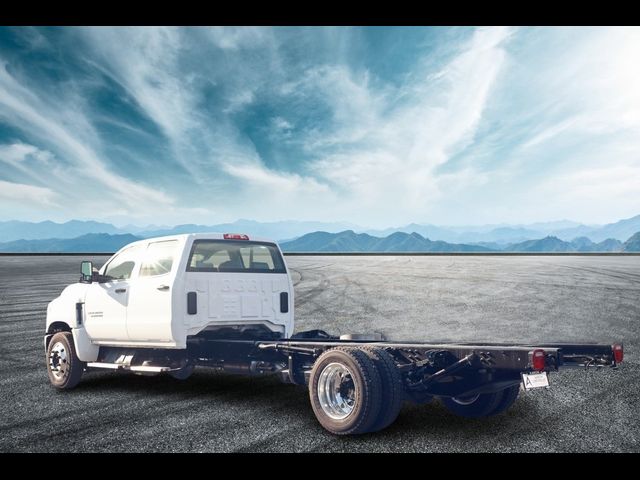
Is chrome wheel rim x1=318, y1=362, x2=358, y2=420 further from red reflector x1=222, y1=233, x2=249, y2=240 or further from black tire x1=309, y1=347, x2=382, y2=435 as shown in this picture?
red reflector x1=222, y1=233, x2=249, y2=240

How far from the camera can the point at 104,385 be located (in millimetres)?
9305

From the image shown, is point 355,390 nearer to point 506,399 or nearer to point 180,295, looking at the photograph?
point 506,399

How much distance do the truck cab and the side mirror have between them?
0.05 ft

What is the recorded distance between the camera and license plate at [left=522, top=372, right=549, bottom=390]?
5.70 metres

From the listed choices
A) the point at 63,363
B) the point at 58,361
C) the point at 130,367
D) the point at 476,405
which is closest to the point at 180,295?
the point at 130,367

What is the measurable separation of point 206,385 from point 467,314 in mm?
10512

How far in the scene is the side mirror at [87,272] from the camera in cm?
864

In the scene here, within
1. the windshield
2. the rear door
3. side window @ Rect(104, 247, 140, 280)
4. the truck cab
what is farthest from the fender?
the windshield

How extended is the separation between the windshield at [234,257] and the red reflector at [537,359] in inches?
170

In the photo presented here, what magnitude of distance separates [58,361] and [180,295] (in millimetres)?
2877

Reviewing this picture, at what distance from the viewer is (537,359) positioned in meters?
5.52

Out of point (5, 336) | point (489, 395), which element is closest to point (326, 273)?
point (5, 336)
